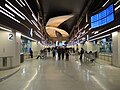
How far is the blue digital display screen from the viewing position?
1303 centimetres

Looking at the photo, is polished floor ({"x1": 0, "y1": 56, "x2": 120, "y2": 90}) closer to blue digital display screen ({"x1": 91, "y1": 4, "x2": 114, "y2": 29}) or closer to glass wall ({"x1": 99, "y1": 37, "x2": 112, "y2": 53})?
blue digital display screen ({"x1": 91, "y1": 4, "x2": 114, "y2": 29})

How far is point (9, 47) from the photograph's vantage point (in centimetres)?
1744

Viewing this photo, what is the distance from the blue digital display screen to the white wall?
675cm

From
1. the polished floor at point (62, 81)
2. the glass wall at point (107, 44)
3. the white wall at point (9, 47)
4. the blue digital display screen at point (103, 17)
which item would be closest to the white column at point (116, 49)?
the blue digital display screen at point (103, 17)

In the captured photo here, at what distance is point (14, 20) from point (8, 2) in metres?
2.41

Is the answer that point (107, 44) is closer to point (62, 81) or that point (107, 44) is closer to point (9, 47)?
point (9, 47)

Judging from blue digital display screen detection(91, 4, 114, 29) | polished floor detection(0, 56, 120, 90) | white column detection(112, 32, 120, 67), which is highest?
blue digital display screen detection(91, 4, 114, 29)

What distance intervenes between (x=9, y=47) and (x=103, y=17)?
788 cm

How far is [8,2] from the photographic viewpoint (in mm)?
14734

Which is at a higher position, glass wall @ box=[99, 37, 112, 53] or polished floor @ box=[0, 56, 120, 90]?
glass wall @ box=[99, 37, 112, 53]

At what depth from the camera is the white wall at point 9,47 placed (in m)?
16.6

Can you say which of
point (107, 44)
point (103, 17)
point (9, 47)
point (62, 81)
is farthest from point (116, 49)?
point (62, 81)

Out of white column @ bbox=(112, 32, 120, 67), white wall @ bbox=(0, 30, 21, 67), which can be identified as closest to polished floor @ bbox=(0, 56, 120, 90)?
white wall @ bbox=(0, 30, 21, 67)

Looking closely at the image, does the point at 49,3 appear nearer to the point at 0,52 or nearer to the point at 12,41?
the point at 12,41
